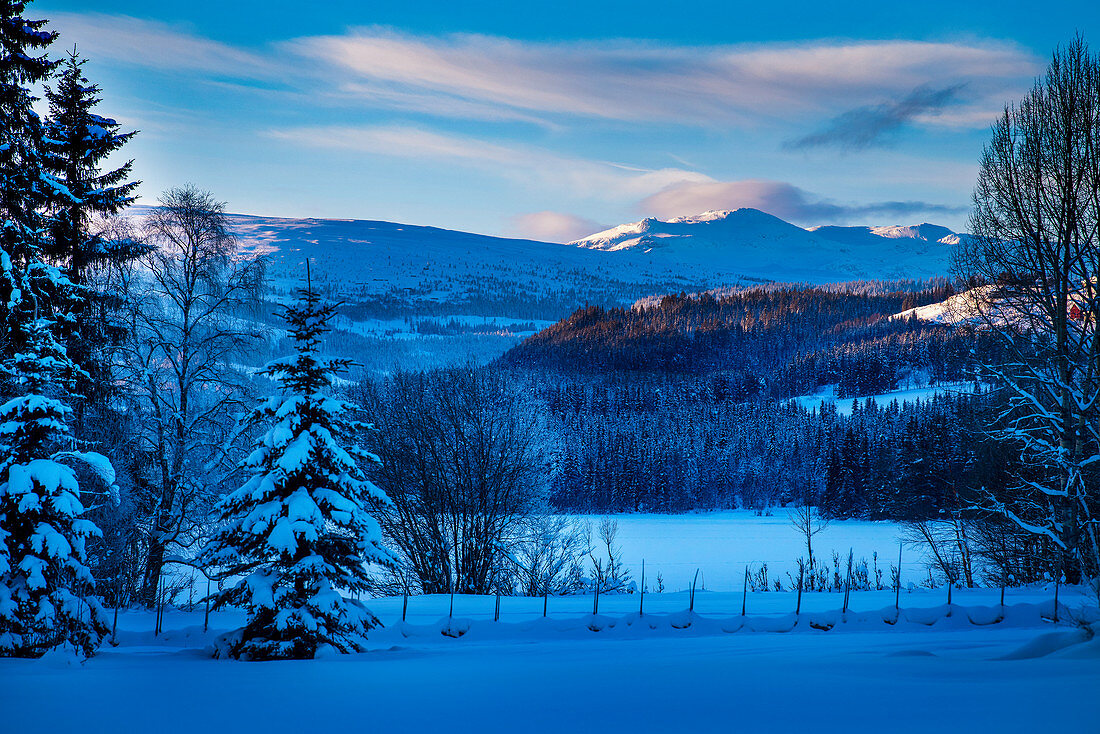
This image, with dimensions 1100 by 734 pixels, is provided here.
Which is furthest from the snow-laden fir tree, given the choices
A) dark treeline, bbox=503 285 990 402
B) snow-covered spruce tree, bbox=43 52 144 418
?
dark treeline, bbox=503 285 990 402

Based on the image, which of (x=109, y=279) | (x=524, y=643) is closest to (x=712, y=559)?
(x=524, y=643)

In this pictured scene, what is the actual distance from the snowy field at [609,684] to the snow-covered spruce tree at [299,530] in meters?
0.73

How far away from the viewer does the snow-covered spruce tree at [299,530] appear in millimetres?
9281

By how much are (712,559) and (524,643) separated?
100ft

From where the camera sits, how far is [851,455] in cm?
7669

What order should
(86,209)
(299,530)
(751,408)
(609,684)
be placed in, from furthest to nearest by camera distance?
(751,408) < (86,209) < (299,530) < (609,684)

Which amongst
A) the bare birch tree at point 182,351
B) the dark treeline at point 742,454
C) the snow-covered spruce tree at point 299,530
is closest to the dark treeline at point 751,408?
the dark treeline at point 742,454

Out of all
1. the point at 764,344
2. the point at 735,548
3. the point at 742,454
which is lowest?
the point at 735,548

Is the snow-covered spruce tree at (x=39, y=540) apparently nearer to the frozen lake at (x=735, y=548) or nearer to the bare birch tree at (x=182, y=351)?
the bare birch tree at (x=182, y=351)

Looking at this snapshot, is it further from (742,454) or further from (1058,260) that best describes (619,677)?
(742,454)

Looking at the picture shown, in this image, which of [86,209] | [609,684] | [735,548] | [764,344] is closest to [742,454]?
[735,548]

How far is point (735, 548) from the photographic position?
147 feet

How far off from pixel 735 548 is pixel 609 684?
137 feet

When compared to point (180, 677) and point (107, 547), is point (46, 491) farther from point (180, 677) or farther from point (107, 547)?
point (107, 547)
